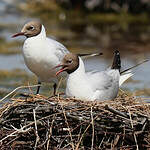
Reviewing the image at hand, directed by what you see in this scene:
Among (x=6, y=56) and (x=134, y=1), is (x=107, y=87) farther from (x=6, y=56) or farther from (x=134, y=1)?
(x=134, y=1)

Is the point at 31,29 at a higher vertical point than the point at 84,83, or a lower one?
higher

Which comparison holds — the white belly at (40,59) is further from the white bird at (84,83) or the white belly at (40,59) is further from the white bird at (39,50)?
the white bird at (84,83)

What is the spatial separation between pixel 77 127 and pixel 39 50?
2.25 m

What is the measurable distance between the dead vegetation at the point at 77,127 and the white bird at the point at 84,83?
19.1 inches

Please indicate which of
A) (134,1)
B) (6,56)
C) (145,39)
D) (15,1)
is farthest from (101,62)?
(15,1)

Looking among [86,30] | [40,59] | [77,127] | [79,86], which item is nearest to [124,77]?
[40,59]

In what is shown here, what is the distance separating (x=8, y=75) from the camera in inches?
498

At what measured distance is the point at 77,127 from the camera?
243 inches

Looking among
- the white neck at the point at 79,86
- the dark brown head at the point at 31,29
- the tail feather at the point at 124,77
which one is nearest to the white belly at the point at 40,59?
the dark brown head at the point at 31,29

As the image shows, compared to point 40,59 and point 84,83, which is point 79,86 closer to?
point 84,83

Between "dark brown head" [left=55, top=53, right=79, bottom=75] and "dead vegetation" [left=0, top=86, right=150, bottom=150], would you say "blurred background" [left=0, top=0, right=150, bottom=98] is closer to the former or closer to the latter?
"dark brown head" [left=55, top=53, right=79, bottom=75]

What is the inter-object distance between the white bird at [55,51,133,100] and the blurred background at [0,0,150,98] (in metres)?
3.47

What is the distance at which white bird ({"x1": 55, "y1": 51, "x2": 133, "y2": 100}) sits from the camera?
6816mm

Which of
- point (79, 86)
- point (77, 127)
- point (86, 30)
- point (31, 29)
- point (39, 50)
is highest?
point (31, 29)
